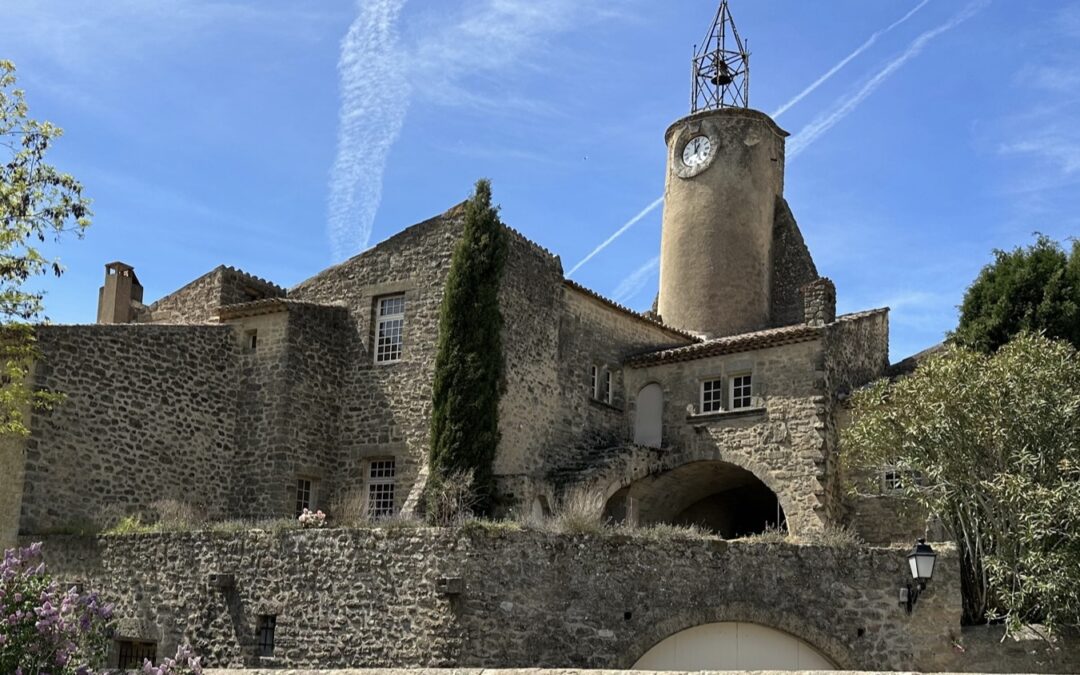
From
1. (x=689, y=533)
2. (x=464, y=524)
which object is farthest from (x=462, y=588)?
(x=689, y=533)

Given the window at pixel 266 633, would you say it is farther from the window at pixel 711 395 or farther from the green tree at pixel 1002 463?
the window at pixel 711 395

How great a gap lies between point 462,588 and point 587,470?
28.7 feet

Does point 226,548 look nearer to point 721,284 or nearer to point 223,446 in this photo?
point 223,446

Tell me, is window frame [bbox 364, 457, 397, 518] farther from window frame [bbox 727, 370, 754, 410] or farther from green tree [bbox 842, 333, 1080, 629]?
green tree [bbox 842, 333, 1080, 629]

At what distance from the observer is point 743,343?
27188 mm

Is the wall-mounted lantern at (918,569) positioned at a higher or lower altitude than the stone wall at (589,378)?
lower

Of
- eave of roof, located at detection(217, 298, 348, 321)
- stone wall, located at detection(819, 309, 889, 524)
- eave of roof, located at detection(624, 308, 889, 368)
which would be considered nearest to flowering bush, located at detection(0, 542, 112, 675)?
eave of roof, located at detection(217, 298, 348, 321)

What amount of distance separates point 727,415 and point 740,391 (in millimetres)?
659

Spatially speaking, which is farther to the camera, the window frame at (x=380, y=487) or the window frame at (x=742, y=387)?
the window frame at (x=742, y=387)

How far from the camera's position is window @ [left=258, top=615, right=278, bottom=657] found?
1917cm

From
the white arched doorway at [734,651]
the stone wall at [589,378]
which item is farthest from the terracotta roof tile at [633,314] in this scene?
the white arched doorway at [734,651]

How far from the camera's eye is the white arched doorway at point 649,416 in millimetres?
28578

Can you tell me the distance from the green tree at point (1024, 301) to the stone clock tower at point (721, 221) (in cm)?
722

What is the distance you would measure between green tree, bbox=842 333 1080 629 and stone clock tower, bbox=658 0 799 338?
11400 mm
